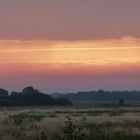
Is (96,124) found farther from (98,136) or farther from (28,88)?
(28,88)

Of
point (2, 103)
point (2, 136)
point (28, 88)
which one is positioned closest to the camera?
point (2, 136)

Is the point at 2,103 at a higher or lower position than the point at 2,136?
higher

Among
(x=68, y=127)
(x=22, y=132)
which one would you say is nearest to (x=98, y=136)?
(x=22, y=132)

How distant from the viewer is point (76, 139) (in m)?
13.9

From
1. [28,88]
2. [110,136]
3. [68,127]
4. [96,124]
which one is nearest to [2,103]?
[28,88]

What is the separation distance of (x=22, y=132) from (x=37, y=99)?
109814mm

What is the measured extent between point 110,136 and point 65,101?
372ft

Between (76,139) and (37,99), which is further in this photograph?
(37,99)

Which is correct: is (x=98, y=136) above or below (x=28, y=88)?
below

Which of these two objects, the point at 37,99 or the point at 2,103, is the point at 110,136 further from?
the point at 37,99

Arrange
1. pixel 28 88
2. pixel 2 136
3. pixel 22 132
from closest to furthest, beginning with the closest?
pixel 2 136
pixel 22 132
pixel 28 88

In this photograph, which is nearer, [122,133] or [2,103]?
[122,133]

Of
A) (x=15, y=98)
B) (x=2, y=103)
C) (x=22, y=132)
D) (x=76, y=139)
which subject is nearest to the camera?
(x=76, y=139)

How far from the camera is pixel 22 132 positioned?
26.6 metres
